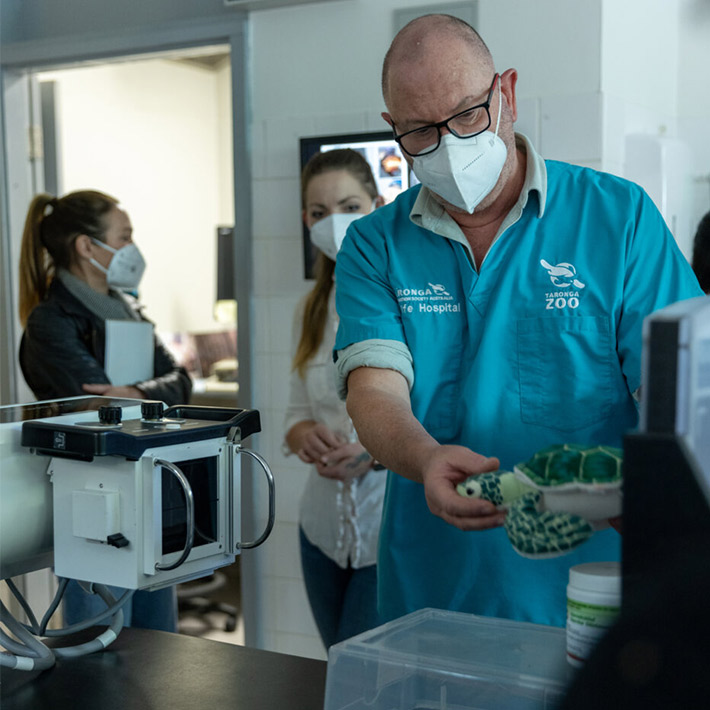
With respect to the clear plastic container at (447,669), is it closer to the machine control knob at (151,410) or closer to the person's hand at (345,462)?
the machine control knob at (151,410)

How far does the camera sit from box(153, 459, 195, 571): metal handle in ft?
3.67

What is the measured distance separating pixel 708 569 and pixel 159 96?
19.7 feet

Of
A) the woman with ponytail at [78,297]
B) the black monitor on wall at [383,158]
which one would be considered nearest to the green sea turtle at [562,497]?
the black monitor on wall at [383,158]

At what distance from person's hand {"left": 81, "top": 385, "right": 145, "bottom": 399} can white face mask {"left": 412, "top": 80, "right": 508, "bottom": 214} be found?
1.35 m

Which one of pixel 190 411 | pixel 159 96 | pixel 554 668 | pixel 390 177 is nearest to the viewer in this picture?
pixel 554 668

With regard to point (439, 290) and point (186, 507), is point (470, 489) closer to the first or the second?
point (186, 507)

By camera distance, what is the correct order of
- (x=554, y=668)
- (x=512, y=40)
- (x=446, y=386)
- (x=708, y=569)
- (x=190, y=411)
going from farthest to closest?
1. (x=512, y=40)
2. (x=446, y=386)
3. (x=190, y=411)
4. (x=554, y=668)
5. (x=708, y=569)

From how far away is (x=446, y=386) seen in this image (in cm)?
152

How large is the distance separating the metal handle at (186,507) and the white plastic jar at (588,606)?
1.57 ft

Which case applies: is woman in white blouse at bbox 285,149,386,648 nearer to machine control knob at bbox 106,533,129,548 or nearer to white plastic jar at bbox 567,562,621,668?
machine control knob at bbox 106,533,129,548

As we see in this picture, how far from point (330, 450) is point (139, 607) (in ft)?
1.89

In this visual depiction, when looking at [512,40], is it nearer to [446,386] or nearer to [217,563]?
[446,386]

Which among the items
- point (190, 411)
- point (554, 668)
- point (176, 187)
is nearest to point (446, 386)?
point (190, 411)

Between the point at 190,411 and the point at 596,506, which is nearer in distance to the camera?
the point at 596,506
